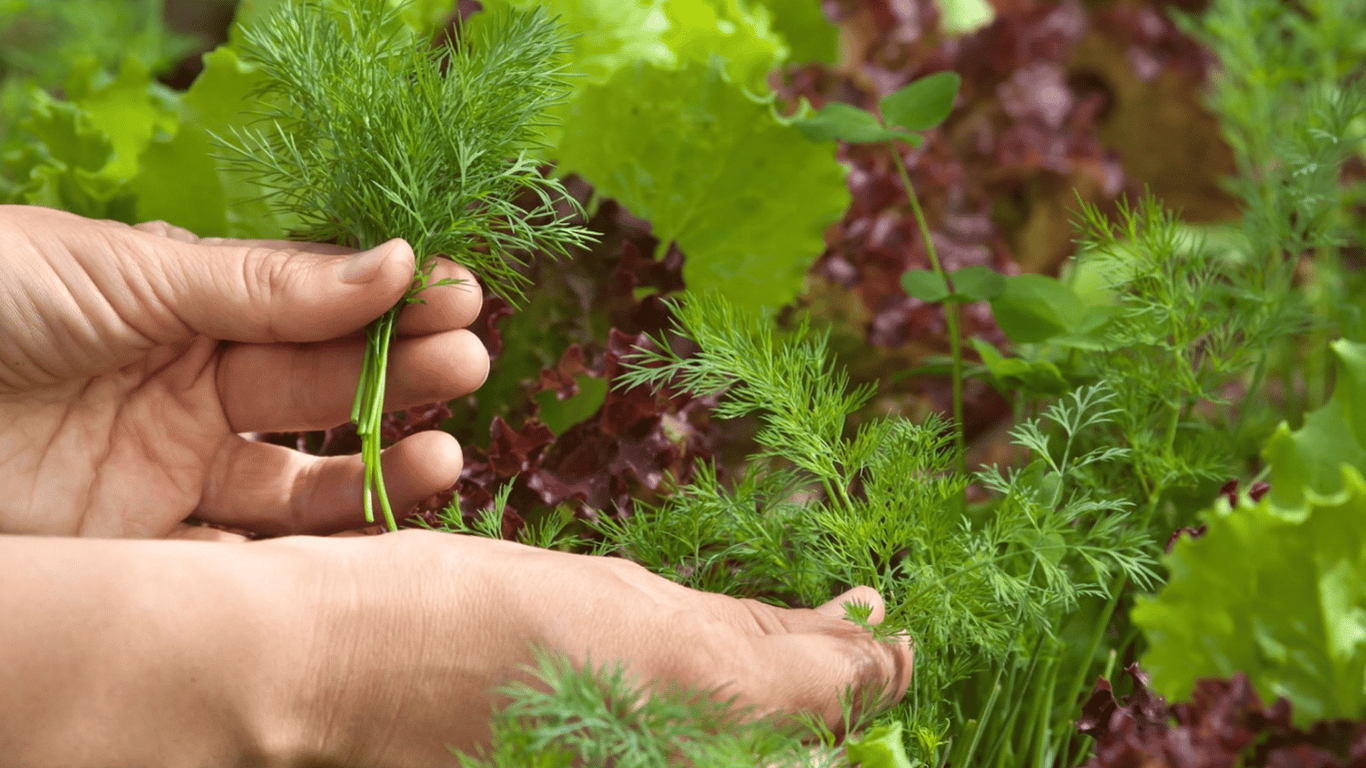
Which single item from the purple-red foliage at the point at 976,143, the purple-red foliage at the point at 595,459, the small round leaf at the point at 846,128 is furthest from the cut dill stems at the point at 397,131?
the purple-red foliage at the point at 976,143

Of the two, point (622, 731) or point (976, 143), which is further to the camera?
point (976, 143)

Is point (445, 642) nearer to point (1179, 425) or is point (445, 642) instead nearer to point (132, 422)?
point (132, 422)

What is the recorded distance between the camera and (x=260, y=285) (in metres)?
0.65

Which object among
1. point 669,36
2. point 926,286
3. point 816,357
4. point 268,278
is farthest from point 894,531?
point 669,36

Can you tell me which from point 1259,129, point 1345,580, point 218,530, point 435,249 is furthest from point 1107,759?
point 1259,129

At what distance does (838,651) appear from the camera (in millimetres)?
597

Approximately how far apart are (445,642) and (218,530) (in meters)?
0.31

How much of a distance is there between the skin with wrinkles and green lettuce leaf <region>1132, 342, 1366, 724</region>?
169 mm

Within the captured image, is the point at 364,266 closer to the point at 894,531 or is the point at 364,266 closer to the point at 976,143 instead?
the point at 894,531

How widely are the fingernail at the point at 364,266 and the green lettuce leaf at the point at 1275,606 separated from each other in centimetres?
47

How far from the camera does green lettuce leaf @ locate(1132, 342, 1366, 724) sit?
459 mm

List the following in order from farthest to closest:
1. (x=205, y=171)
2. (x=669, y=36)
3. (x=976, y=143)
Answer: (x=976, y=143)
(x=669, y=36)
(x=205, y=171)

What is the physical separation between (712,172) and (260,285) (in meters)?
0.44

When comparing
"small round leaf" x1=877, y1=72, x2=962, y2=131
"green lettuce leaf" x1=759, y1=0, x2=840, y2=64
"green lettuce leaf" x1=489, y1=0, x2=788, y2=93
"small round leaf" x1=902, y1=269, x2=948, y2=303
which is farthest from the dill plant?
"green lettuce leaf" x1=759, y1=0, x2=840, y2=64
